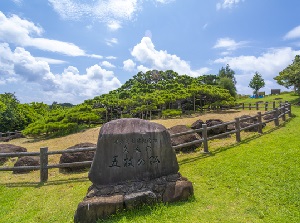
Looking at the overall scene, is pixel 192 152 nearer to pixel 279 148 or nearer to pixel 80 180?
pixel 279 148

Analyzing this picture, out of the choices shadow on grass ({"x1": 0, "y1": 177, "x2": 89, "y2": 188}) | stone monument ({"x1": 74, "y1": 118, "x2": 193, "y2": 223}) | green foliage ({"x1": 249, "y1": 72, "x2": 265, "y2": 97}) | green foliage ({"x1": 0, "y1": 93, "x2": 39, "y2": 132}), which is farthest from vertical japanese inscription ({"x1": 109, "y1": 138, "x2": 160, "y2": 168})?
green foliage ({"x1": 249, "y1": 72, "x2": 265, "y2": 97})

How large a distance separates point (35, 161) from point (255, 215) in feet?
27.0

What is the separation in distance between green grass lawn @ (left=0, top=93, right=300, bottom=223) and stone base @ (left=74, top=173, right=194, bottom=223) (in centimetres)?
18

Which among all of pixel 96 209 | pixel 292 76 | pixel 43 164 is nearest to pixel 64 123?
pixel 43 164

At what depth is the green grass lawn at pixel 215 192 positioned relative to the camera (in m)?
5.32

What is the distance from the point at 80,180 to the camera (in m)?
8.37

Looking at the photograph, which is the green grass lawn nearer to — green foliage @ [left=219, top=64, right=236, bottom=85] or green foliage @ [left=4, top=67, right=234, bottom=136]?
green foliage @ [left=4, top=67, right=234, bottom=136]

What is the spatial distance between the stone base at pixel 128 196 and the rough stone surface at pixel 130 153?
199 millimetres

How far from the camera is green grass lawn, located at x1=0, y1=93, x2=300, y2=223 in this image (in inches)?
209

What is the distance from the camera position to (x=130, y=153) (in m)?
6.08

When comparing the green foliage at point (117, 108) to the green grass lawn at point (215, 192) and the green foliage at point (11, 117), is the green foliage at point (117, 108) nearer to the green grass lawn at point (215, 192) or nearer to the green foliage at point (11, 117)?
the green foliage at point (11, 117)

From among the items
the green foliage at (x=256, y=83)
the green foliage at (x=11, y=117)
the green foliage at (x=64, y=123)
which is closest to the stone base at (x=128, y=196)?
the green foliage at (x=64, y=123)

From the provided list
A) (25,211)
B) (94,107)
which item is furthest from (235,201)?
(94,107)

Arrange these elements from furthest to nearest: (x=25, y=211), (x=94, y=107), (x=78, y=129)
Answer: (x=94, y=107) → (x=78, y=129) → (x=25, y=211)
